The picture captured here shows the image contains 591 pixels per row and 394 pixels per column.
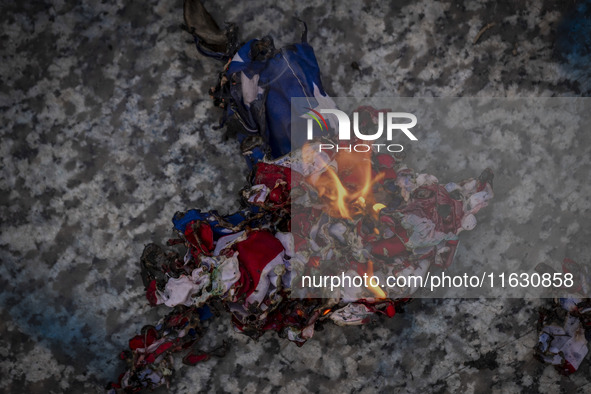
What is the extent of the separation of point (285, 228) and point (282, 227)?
0.8 inches

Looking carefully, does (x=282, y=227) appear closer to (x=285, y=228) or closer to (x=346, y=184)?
(x=285, y=228)

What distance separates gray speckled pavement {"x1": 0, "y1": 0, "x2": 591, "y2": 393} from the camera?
283 centimetres

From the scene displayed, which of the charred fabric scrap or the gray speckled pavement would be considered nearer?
the charred fabric scrap

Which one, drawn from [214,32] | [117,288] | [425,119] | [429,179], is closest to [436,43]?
[425,119]

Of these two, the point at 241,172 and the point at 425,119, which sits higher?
the point at 425,119

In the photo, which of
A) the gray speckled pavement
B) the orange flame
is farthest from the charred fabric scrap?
the gray speckled pavement

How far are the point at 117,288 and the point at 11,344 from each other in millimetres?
845

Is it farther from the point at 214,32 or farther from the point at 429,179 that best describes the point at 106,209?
the point at 429,179

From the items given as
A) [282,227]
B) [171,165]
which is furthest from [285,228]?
[171,165]

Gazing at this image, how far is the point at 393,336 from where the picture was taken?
290cm

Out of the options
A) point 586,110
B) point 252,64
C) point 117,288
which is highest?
point 252,64

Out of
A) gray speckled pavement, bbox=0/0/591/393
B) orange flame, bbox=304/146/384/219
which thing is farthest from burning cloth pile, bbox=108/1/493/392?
gray speckled pavement, bbox=0/0/591/393

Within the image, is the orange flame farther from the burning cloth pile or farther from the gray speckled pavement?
the gray speckled pavement

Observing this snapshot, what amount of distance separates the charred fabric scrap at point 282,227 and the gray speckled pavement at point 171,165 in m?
0.21
